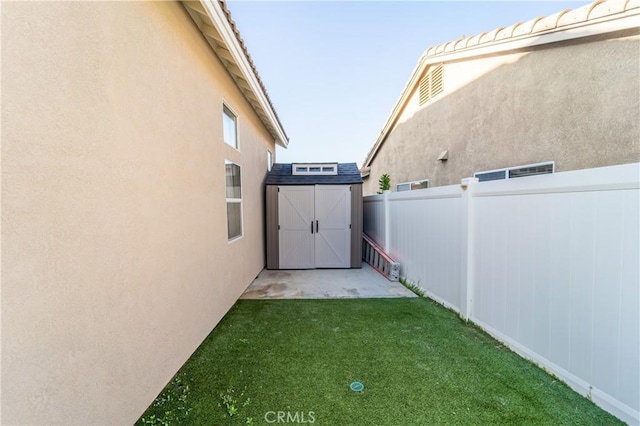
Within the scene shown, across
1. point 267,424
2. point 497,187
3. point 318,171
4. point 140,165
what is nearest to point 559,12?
point 497,187

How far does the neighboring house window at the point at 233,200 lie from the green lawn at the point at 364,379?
64.0 inches

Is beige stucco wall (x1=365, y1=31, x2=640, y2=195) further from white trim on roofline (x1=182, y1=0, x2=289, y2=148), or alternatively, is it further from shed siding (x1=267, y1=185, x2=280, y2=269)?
white trim on roofline (x1=182, y1=0, x2=289, y2=148)

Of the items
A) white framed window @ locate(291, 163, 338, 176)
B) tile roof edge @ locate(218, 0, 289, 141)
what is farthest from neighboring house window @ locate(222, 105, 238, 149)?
white framed window @ locate(291, 163, 338, 176)

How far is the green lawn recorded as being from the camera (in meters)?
1.97

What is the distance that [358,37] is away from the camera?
782 centimetres

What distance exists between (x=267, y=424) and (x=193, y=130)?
301cm

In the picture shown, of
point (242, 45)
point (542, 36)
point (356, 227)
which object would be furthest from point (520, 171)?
point (242, 45)

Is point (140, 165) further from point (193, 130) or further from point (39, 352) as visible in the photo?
point (39, 352)

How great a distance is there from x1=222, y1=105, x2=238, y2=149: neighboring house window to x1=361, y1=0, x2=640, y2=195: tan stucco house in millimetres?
4876

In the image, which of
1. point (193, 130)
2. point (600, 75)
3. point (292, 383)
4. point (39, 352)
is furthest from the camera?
point (600, 75)

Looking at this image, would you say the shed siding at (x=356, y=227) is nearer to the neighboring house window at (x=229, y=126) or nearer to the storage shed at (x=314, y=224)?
the storage shed at (x=314, y=224)

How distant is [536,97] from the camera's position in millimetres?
4141

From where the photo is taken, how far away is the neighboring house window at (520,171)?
4.04 m

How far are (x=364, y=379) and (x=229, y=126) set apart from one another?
4.26m
